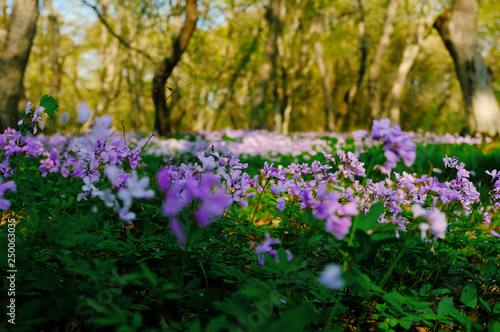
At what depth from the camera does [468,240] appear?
1923mm

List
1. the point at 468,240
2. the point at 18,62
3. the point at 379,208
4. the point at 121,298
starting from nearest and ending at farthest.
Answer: the point at 121,298, the point at 379,208, the point at 468,240, the point at 18,62

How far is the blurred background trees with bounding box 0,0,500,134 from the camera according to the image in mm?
10797

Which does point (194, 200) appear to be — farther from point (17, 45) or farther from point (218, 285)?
point (17, 45)

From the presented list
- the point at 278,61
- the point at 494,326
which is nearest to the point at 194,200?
the point at 494,326

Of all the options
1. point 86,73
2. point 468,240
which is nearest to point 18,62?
point 468,240

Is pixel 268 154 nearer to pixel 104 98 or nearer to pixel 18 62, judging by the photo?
pixel 18 62

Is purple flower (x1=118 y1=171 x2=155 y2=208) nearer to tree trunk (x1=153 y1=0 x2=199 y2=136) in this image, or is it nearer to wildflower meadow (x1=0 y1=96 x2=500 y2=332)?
wildflower meadow (x1=0 y1=96 x2=500 y2=332)

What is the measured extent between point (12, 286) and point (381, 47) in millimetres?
13370

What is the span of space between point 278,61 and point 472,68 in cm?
733

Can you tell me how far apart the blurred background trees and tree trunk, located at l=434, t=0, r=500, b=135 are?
0.12 metres

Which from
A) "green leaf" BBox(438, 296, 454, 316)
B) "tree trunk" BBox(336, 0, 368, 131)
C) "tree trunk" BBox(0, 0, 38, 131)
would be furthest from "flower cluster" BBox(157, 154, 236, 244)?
"tree trunk" BBox(336, 0, 368, 131)

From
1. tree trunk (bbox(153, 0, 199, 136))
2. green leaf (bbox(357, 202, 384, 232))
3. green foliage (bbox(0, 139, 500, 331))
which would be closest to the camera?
green foliage (bbox(0, 139, 500, 331))

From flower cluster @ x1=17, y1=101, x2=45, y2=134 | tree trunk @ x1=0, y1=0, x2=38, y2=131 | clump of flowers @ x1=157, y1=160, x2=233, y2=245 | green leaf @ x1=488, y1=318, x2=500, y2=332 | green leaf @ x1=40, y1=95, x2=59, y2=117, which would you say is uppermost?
tree trunk @ x1=0, y1=0, x2=38, y2=131

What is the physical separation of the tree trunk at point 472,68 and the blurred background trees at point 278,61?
4.5 inches
